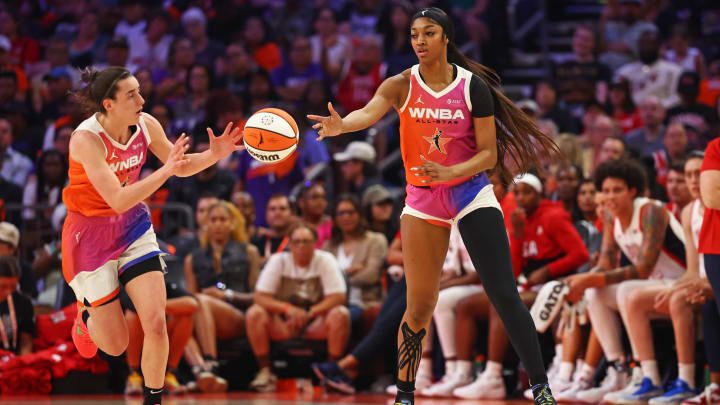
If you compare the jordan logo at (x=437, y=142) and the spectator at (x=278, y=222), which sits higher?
the jordan logo at (x=437, y=142)

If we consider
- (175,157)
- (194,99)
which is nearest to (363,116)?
(175,157)

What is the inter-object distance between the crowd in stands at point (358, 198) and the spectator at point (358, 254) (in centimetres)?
2

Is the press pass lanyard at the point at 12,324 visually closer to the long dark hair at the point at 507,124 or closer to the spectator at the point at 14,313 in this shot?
the spectator at the point at 14,313

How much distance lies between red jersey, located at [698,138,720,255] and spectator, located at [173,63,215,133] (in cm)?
752

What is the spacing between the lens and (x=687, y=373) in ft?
23.0

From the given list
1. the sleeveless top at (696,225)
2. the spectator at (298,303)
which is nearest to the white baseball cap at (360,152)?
the spectator at (298,303)

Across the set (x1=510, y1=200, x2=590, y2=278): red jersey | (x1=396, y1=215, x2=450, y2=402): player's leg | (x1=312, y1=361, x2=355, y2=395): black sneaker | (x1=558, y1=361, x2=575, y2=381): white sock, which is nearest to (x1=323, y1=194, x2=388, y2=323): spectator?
(x1=312, y1=361, x2=355, y2=395): black sneaker

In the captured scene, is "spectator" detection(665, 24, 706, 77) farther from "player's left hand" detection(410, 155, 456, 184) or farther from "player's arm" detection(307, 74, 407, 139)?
"player's left hand" detection(410, 155, 456, 184)

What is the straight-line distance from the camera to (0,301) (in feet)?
28.1

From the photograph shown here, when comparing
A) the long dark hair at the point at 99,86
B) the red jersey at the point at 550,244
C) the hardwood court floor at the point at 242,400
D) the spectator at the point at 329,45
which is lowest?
the hardwood court floor at the point at 242,400

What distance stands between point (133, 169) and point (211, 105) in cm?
641

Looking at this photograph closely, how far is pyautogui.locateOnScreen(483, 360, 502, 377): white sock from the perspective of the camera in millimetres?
7824

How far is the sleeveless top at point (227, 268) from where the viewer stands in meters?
9.31

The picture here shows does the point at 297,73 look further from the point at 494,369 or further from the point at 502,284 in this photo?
the point at 502,284
